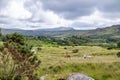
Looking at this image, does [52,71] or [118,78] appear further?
[52,71]

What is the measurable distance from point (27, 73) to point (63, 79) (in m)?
9.98

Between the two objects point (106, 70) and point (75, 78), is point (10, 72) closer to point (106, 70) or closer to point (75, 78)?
point (75, 78)

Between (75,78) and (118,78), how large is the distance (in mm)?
6204

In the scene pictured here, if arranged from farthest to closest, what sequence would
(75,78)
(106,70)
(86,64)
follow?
(86,64) → (106,70) → (75,78)

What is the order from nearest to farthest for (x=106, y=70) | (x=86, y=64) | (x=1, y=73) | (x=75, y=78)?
(x=1, y=73)
(x=75, y=78)
(x=106, y=70)
(x=86, y=64)

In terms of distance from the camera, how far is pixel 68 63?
127 feet

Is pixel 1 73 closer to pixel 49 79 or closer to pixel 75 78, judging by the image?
Answer: pixel 75 78

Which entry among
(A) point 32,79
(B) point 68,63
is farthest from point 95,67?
(A) point 32,79

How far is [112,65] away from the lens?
1401 inches

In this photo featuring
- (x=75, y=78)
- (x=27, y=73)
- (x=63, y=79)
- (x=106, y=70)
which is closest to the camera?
(x=27, y=73)

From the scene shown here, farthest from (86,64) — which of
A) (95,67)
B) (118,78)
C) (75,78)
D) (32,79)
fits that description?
(32,79)

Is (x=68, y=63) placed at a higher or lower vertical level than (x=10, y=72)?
lower

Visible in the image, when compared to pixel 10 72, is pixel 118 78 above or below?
below

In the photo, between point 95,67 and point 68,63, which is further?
point 68,63
